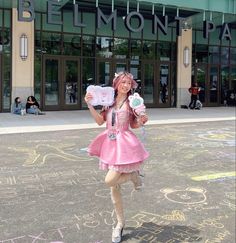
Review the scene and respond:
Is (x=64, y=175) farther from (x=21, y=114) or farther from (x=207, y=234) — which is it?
(x=21, y=114)

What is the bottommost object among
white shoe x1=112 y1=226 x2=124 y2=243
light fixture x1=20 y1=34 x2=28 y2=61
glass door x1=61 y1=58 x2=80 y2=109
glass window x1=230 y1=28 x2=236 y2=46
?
white shoe x1=112 y1=226 x2=124 y2=243

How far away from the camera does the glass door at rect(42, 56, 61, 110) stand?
2109cm

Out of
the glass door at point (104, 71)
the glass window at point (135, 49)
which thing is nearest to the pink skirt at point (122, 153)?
the glass door at point (104, 71)

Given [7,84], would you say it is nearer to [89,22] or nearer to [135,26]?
[89,22]

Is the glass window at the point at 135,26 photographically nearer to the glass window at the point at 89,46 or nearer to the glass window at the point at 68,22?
the glass window at the point at 89,46

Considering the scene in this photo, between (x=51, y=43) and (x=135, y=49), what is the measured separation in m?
4.77

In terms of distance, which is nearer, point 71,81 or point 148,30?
point 71,81

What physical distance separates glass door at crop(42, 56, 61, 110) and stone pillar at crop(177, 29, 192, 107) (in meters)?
7.18

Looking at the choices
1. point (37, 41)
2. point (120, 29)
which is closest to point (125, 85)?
point (37, 41)

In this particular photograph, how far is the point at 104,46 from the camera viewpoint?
22422 millimetres

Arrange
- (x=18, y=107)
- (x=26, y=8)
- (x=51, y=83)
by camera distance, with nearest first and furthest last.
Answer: (x=26, y=8) → (x=18, y=107) → (x=51, y=83)

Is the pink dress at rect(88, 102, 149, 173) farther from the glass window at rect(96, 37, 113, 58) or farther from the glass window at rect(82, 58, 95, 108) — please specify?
the glass window at rect(96, 37, 113, 58)

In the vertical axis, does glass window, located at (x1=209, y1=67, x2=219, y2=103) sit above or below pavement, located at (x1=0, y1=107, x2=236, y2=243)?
above

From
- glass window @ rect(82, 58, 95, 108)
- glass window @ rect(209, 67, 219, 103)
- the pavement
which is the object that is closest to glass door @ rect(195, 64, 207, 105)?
glass window @ rect(209, 67, 219, 103)
